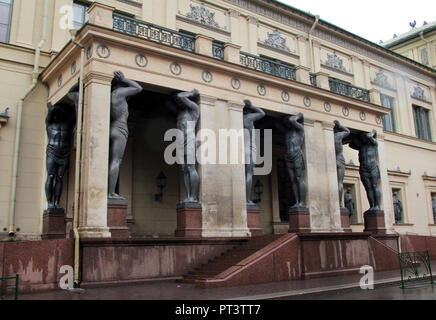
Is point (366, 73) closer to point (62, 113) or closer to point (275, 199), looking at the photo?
point (275, 199)

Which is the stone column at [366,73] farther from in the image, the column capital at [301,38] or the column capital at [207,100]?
the column capital at [207,100]

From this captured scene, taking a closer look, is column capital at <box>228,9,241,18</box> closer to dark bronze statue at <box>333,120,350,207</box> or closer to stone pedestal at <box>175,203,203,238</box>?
dark bronze statue at <box>333,120,350,207</box>

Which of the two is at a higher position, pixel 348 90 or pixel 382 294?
pixel 348 90

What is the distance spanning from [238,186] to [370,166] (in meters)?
7.70

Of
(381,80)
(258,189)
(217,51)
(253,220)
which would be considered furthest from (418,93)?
(253,220)

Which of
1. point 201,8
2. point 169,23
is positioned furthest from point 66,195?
point 201,8

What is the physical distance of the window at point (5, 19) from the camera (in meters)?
16.2

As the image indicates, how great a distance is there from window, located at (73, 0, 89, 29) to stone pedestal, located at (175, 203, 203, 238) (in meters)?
8.49

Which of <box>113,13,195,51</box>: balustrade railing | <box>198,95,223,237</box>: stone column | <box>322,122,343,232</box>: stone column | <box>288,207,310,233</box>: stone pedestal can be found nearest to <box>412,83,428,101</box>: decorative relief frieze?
<box>322,122,343,232</box>: stone column

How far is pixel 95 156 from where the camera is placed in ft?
41.1

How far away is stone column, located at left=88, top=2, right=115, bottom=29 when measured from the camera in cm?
1322

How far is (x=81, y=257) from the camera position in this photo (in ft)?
37.8

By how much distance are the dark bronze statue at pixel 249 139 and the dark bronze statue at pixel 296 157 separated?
175 centimetres

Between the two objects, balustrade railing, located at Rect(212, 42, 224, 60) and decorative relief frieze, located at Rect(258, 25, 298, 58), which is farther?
decorative relief frieze, located at Rect(258, 25, 298, 58)
